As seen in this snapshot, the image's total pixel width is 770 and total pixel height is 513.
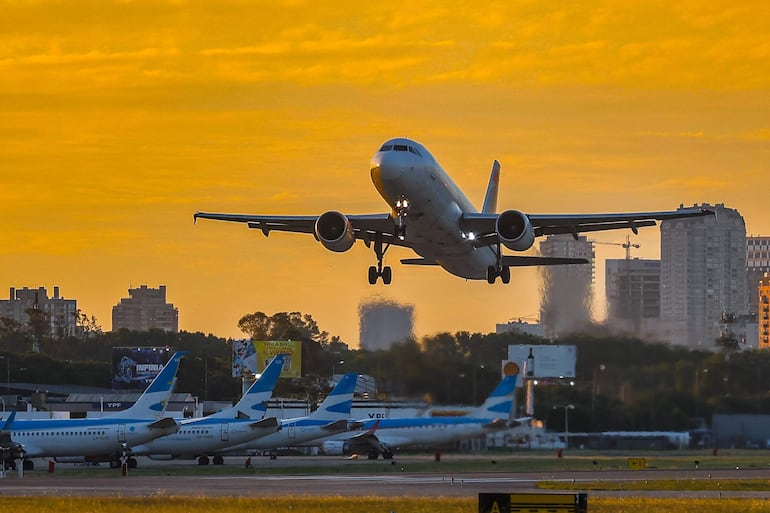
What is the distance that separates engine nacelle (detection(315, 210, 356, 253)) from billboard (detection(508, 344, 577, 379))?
31492 mm

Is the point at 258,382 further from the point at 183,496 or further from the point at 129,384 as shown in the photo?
the point at 129,384

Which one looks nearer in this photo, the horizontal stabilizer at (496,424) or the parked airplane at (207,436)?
the parked airplane at (207,436)

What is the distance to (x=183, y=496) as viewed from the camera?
5244 cm

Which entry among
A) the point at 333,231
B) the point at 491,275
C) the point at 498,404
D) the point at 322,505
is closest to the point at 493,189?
the point at 498,404

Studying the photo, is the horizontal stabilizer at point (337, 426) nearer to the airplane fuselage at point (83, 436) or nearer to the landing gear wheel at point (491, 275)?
the airplane fuselage at point (83, 436)

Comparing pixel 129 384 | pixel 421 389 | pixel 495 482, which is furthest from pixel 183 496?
pixel 129 384

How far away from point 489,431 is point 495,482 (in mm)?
24519

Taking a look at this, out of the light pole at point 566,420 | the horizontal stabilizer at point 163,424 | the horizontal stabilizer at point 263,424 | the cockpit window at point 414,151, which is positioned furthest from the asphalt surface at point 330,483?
the light pole at point 566,420

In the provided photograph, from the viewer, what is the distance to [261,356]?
142 metres

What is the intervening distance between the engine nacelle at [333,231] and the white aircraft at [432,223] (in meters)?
0.04

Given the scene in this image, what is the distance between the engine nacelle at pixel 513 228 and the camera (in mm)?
58875

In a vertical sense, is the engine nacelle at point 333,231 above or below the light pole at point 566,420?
above

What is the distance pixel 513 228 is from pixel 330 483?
42.8 feet

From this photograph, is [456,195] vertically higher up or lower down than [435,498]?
higher up
